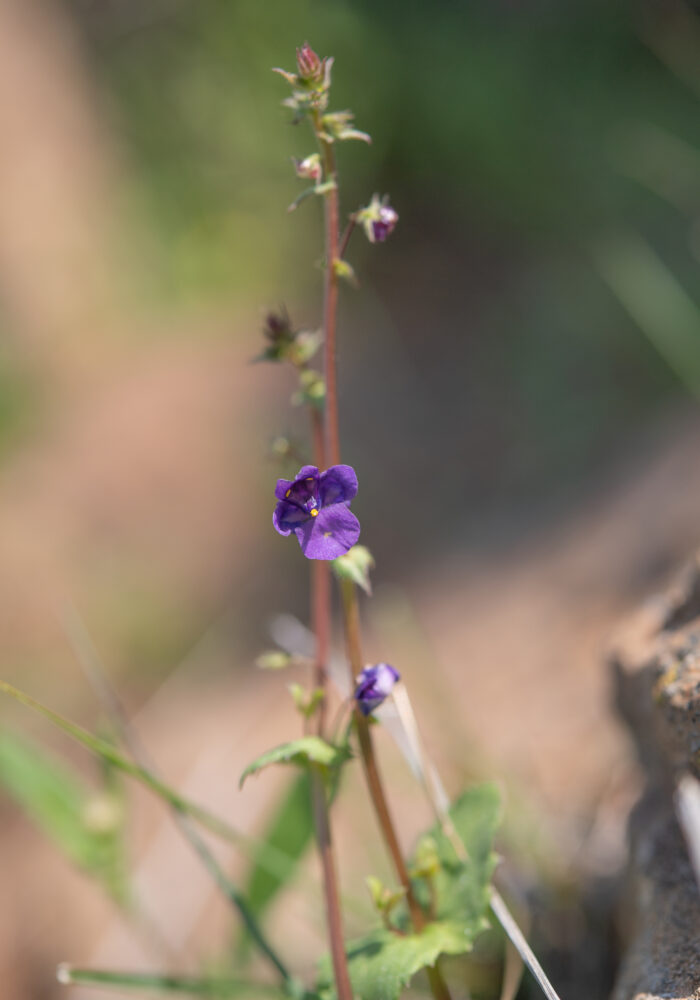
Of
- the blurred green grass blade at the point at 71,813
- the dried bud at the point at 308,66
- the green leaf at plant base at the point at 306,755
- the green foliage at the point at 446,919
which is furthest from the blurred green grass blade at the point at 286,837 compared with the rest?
the dried bud at the point at 308,66

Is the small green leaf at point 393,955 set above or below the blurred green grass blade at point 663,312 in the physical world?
below

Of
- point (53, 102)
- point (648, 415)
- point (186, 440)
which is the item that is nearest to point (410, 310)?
point (186, 440)

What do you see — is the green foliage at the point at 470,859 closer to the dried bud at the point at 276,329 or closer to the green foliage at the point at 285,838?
the green foliage at the point at 285,838

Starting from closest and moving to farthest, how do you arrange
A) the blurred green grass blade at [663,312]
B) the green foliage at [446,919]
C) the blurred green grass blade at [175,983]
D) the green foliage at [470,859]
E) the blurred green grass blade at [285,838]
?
the green foliage at [446,919], the green foliage at [470,859], the blurred green grass blade at [175,983], the blurred green grass blade at [285,838], the blurred green grass blade at [663,312]

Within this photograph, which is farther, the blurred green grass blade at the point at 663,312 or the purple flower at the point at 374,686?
the blurred green grass blade at the point at 663,312

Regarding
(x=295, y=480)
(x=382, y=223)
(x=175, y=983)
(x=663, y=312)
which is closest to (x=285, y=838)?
(x=175, y=983)

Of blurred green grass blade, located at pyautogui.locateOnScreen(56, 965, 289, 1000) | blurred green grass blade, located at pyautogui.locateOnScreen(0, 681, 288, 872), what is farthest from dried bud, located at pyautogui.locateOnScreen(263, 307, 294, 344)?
blurred green grass blade, located at pyautogui.locateOnScreen(56, 965, 289, 1000)
